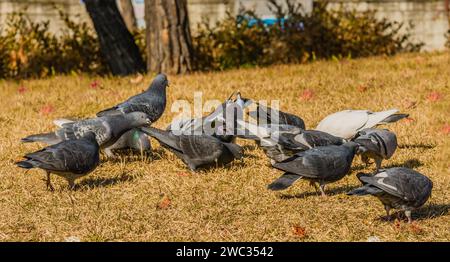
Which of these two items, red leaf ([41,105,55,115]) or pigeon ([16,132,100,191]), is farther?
red leaf ([41,105,55,115])

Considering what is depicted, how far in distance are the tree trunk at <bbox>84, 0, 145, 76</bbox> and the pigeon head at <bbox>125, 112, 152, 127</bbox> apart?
5.99 metres

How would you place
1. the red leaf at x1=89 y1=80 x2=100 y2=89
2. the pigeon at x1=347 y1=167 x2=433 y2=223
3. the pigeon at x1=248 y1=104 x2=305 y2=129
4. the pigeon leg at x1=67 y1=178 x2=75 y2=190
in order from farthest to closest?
the red leaf at x1=89 y1=80 x2=100 y2=89 → the pigeon at x1=248 y1=104 x2=305 y2=129 → the pigeon leg at x1=67 y1=178 x2=75 y2=190 → the pigeon at x1=347 y1=167 x2=433 y2=223

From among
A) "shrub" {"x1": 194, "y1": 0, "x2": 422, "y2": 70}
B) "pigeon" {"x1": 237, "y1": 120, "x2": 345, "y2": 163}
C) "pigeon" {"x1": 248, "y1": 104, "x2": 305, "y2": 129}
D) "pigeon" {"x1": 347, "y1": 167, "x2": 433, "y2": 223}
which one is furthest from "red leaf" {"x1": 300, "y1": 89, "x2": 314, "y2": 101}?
"pigeon" {"x1": 347, "y1": 167, "x2": 433, "y2": 223}

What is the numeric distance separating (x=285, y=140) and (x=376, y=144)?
0.83 metres

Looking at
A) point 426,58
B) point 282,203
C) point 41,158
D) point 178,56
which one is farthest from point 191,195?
point 426,58

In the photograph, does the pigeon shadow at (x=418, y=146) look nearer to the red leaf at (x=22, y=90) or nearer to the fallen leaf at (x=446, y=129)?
the fallen leaf at (x=446, y=129)

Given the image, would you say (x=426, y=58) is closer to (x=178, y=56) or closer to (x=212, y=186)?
(x=178, y=56)

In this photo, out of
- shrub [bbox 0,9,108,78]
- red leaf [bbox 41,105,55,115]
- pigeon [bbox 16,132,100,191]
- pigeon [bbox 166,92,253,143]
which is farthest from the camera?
shrub [bbox 0,9,108,78]

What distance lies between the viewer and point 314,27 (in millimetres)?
15578

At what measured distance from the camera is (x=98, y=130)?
8.27m

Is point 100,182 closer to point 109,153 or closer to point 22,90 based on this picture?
point 109,153

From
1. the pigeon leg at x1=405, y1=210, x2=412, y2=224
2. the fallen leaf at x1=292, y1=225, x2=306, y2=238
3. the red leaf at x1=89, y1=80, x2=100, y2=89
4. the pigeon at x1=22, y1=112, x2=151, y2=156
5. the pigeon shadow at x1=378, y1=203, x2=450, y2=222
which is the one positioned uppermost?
the pigeon at x1=22, y1=112, x2=151, y2=156

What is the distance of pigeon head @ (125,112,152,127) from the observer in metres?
8.53

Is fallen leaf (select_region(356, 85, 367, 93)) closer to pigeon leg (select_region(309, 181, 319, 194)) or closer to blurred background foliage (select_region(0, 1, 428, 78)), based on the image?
blurred background foliage (select_region(0, 1, 428, 78))
